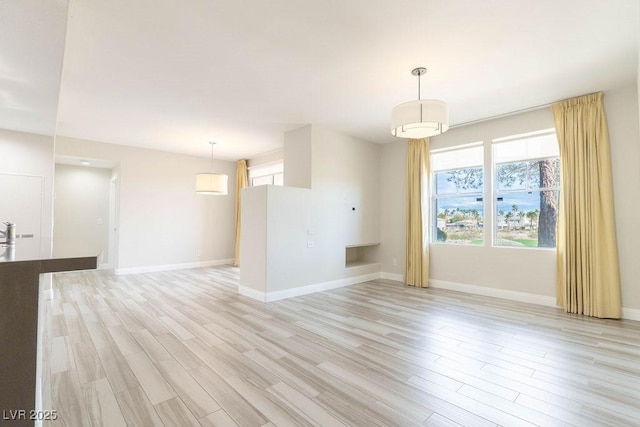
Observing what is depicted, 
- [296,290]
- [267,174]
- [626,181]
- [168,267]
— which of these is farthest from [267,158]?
[626,181]

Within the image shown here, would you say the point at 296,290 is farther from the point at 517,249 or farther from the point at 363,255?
the point at 517,249

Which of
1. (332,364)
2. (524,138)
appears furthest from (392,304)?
(524,138)

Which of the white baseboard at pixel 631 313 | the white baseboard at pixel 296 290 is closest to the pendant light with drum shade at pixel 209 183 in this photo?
the white baseboard at pixel 296 290

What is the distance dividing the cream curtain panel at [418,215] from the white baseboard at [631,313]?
8.43ft

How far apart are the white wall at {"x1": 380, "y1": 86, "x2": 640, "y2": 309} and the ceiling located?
35cm

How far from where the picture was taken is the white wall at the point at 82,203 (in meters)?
Result: 7.13

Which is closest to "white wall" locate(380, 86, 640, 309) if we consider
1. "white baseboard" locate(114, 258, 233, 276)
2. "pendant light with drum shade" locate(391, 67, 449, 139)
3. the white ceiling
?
"pendant light with drum shade" locate(391, 67, 449, 139)

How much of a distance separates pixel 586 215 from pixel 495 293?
170cm

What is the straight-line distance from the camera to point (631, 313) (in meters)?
3.67

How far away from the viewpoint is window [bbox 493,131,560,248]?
437 cm

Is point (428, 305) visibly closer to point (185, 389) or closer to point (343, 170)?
point (343, 170)

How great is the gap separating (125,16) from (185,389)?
3.05 metres

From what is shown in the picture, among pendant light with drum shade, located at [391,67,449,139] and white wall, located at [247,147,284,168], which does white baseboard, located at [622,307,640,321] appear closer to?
pendant light with drum shade, located at [391,67,449,139]

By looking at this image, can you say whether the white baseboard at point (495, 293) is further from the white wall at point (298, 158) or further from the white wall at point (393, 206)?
the white wall at point (298, 158)
